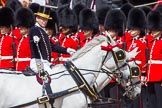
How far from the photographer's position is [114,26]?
36.3 ft

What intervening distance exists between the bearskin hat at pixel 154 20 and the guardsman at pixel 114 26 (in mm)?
527

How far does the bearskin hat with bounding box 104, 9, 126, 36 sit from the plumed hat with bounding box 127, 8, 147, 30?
0.15 m

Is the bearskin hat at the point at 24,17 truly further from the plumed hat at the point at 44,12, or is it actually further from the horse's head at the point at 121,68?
the horse's head at the point at 121,68

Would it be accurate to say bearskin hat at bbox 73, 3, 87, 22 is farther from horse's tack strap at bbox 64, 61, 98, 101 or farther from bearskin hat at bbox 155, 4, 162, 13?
horse's tack strap at bbox 64, 61, 98, 101

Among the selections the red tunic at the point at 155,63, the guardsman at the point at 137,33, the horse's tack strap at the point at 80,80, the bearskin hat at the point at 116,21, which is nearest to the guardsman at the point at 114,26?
the bearskin hat at the point at 116,21

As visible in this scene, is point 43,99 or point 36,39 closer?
point 43,99

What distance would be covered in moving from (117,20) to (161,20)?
86 cm

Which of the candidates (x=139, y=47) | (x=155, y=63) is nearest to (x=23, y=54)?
(x=139, y=47)

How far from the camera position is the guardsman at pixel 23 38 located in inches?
428

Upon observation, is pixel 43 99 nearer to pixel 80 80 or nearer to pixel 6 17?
pixel 80 80

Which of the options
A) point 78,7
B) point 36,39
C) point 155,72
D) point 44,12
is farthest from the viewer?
point 78,7

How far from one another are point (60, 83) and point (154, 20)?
419cm

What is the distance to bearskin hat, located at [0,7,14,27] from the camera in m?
11.4

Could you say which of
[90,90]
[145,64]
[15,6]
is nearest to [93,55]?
[90,90]
